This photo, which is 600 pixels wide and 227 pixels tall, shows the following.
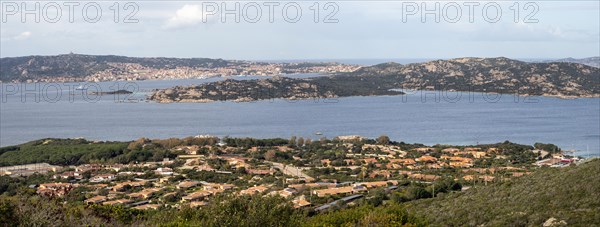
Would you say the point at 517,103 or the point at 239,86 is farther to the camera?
the point at 239,86

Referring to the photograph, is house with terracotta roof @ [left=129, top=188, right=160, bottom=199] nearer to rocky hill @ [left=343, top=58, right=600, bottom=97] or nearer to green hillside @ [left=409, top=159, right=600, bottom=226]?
green hillside @ [left=409, top=159, right=600, bottom=226]

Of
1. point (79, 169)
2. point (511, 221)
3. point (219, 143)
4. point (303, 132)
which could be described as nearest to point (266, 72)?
point (303, 132)

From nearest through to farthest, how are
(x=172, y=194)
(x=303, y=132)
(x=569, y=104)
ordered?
(x=172, y=194) → (x=303, y=132) → (x=569, y=104)

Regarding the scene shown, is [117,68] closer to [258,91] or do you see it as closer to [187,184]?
[258,91]

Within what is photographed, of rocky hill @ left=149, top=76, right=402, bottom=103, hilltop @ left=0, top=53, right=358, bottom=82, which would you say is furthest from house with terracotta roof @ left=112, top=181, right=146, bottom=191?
hilltop @ left=0, top=53, right=358, bottom=82

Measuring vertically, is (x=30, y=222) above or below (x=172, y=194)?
above

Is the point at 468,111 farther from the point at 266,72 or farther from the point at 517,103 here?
the point at 266,72

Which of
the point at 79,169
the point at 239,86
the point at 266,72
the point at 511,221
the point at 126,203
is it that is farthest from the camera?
the point at 266,72
